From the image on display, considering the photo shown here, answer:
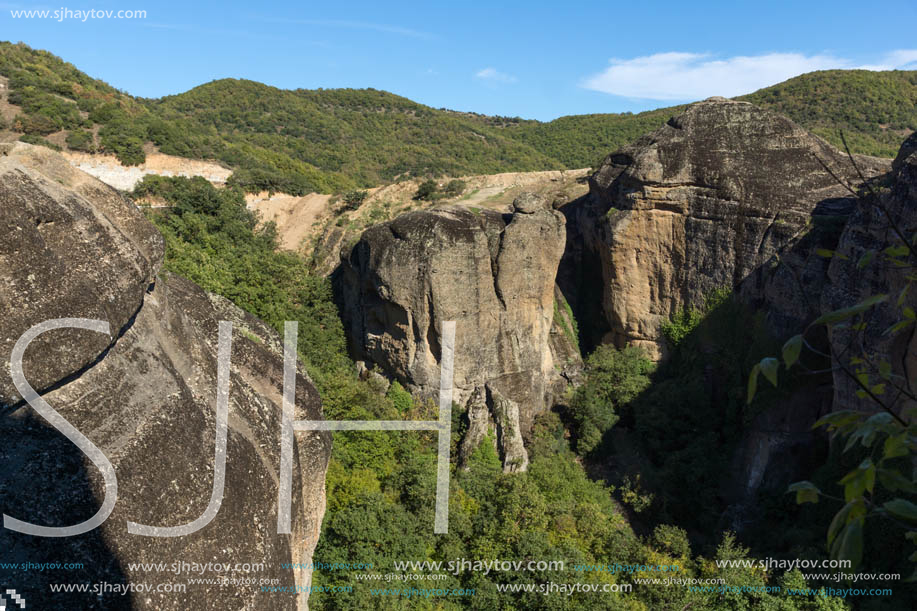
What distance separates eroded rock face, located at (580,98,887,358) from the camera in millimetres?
17766

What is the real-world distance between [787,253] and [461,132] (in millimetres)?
42660

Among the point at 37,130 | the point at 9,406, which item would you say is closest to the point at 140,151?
the point at 37,130

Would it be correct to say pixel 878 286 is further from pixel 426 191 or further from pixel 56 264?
pixel 426 191

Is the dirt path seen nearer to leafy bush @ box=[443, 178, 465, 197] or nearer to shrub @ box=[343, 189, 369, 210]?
shrub @ box=[343, 189, 369, 210]

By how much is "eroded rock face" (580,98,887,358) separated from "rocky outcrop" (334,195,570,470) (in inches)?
105

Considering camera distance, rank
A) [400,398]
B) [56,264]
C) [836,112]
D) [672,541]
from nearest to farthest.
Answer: [56,264], [672,541], [400,398], [836,112]

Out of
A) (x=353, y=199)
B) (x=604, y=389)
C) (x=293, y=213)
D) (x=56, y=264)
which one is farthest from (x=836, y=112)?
(x=56, y=264)

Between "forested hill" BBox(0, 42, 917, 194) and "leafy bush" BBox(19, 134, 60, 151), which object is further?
"forested hill" BBox(0, 42, 917, 194)

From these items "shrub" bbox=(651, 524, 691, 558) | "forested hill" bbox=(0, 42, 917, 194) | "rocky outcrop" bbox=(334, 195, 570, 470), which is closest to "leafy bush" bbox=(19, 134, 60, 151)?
"forested hill" bbox=(0, 42, 917, 194)

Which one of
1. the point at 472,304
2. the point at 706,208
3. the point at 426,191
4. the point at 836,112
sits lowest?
the point at 472,304

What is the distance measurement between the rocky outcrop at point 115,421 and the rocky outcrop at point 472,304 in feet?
32.7

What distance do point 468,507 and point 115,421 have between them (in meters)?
10.1

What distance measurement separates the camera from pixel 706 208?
18859 millimetres

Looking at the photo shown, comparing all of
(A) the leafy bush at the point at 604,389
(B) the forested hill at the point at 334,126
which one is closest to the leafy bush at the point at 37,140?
(B) the forested hill at the point at 334,126
